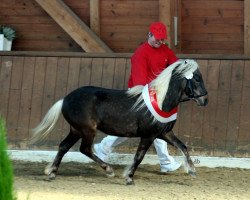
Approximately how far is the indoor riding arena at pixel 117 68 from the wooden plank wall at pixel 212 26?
0.01 meters

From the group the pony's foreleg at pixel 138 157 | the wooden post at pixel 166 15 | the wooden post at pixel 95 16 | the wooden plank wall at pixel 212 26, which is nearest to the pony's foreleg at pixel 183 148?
the pony's foreleg at pixel 138 157

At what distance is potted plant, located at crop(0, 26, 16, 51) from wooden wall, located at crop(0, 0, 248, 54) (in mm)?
216

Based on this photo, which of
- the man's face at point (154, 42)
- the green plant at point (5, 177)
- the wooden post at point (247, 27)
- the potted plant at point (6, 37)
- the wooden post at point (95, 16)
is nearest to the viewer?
the green plant at point (5, 177)

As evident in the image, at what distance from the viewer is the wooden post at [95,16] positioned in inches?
433

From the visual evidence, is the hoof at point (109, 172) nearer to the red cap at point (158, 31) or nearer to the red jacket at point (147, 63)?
the red jacket at point (147, 63)

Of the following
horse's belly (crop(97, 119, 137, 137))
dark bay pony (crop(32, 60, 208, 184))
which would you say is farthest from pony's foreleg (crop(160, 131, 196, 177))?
horse's belly (crop(97, 119, 137, 137))

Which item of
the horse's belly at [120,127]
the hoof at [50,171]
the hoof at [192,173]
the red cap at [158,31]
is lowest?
the hoof at [192,173]

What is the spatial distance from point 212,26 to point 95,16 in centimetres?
159

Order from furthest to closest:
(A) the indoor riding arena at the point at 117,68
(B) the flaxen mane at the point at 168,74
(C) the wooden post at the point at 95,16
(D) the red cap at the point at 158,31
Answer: (C) the wooden post at the point at 95,16 → (A) the indoor riding arena at the point at 117,68 → (D) the red cap at the point at 158,31 → (B) the flaxen mane at the point at 168,74

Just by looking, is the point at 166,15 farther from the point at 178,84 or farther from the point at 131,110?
the point at 131,110

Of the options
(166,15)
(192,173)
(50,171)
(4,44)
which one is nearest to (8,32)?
(4,44)

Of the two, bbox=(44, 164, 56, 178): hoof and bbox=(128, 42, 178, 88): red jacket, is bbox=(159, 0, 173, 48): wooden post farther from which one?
bbox=(44, 164, 56, 178): hoof

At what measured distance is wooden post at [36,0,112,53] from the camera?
10.8 meters

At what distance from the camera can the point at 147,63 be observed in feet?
29.8
